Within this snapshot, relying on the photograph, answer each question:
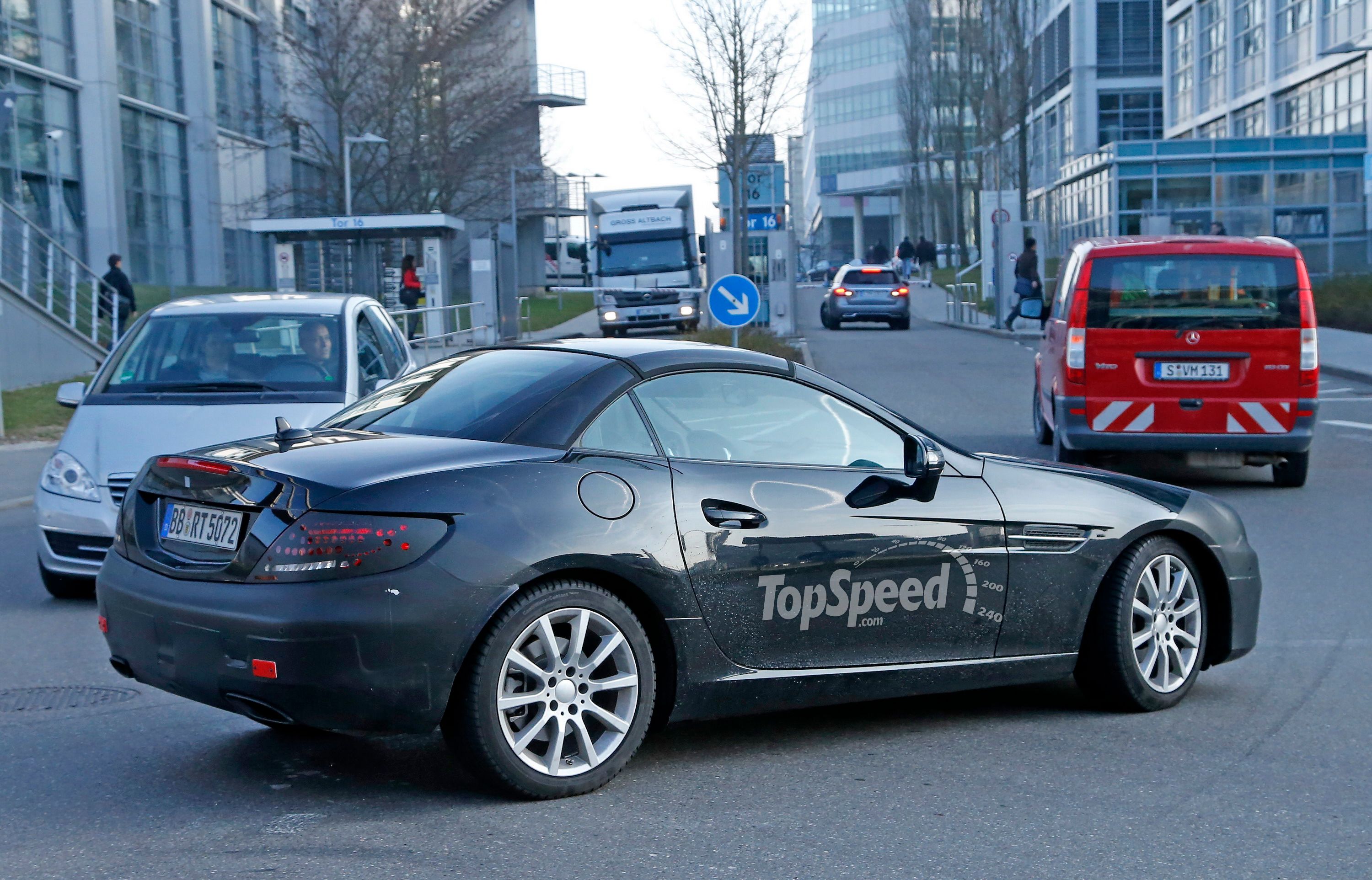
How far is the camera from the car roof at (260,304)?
9.73 meters

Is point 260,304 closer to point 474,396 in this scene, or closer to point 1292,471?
point 474,396

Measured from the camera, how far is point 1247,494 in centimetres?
1217

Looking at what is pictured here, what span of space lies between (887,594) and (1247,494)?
7987 mm

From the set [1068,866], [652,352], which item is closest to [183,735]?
[652,352]

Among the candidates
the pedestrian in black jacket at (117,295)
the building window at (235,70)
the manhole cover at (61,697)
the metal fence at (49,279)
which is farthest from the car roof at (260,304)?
the building window at (235,70)

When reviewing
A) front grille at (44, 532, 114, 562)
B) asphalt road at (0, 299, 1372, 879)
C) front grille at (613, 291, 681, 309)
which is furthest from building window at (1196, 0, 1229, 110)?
front grille at (44, 532, 114, 562)

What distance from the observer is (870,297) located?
37750mm

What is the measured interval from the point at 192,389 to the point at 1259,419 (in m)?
7.85

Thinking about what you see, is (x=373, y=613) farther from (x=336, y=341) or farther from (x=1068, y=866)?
(x=336, y=341)

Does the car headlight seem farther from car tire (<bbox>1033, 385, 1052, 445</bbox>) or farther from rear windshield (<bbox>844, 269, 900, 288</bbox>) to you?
rear windshield (<bbox>844, 269, 900, 288</bbox>)

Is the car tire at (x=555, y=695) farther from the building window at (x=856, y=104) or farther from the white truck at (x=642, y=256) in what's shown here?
the building window at (x=856, y=104)

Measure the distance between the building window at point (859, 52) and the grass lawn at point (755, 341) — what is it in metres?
94.9

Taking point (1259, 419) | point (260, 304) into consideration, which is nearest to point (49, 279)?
point (260, 304)

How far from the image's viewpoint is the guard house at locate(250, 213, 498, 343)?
31.8m
